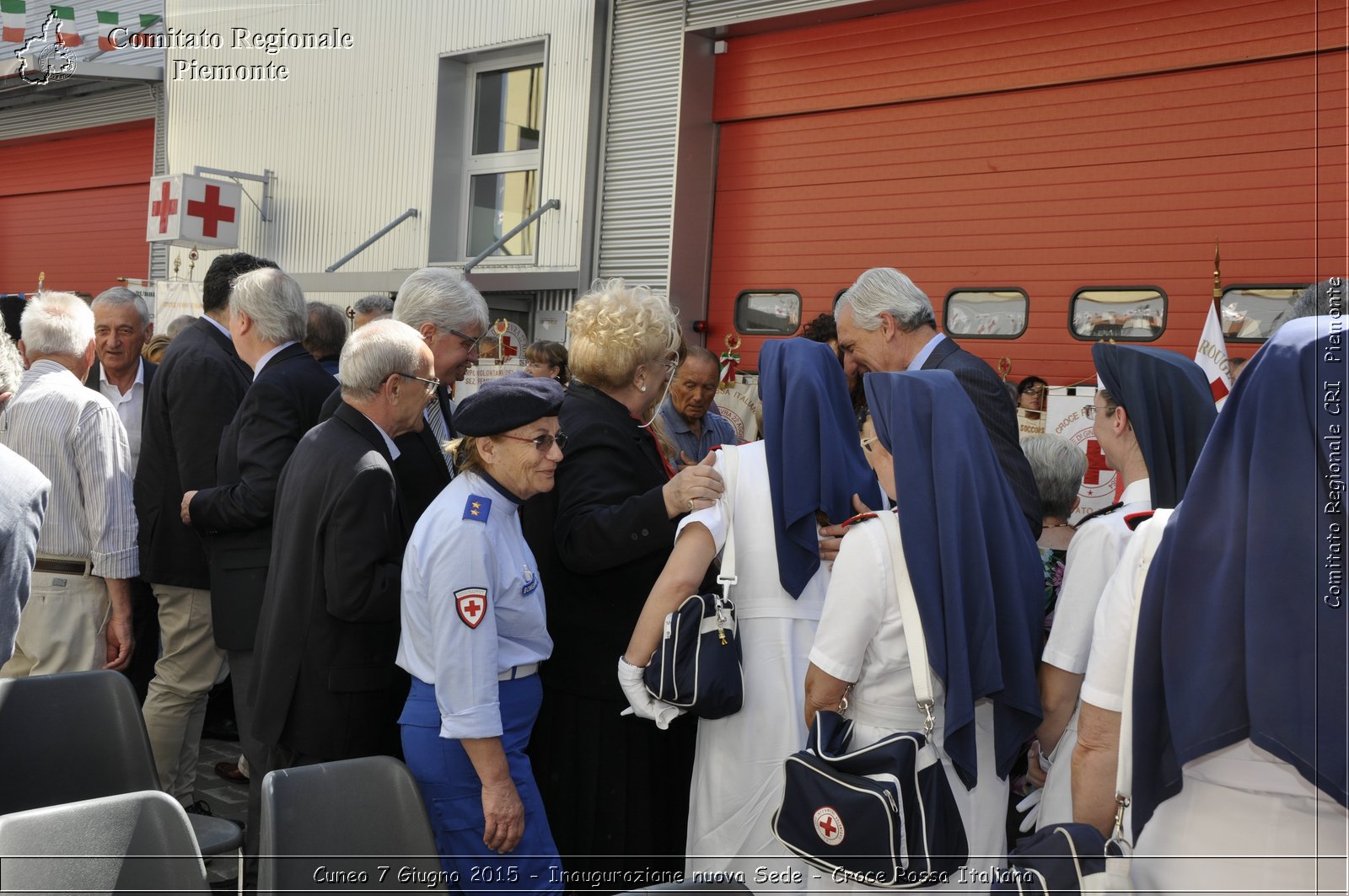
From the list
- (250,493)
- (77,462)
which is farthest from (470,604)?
(77,462)

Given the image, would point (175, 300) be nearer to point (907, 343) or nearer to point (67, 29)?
point (67, 29)

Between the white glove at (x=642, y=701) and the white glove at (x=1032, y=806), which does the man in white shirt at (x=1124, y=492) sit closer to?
the white glove at (x=1032, y=806)

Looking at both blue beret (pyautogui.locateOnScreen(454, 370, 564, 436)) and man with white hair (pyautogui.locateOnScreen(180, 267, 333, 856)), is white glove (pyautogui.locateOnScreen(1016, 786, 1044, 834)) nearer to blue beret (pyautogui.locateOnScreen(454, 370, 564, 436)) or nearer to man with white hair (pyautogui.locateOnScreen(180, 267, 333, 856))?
blue beret (pyautogui.locateOnScreen(454, 370, 564, 436))

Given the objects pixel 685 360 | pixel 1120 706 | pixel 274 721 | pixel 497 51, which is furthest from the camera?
pixel 497 51

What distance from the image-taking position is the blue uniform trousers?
2.93 metres

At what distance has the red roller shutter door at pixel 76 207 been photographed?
14.7m

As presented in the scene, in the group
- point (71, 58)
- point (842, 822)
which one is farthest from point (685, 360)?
point (71, 58)

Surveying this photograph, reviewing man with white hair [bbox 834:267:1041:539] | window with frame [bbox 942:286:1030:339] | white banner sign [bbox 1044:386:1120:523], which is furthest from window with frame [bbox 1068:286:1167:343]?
man with white hair [bbox 834:267:1041:539]

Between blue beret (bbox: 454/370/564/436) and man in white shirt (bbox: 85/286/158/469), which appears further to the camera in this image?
man in white shirt (bbox: 85/286/158/469)

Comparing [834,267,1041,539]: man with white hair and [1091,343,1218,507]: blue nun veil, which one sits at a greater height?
[834,267,1041,539]: man with white hair

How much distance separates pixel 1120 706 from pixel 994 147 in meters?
6.35

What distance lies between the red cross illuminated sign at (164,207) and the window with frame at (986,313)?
350 inches

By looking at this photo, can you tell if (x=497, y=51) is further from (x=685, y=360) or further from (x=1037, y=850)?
(x=1037, y=850)

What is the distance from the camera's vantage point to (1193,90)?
23.0ft
